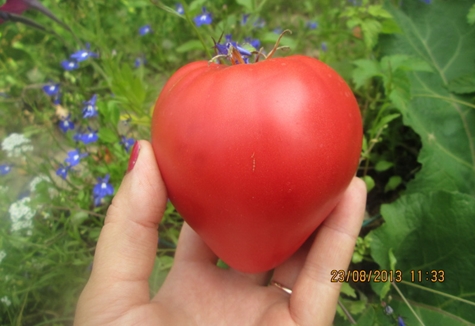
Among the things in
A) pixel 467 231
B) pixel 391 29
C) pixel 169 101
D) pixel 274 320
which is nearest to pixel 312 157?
pixel 169 101

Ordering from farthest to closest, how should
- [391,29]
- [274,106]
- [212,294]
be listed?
[391,29] < [212,294] < [274,106]

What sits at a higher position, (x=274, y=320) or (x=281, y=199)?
(x=281, y=199)

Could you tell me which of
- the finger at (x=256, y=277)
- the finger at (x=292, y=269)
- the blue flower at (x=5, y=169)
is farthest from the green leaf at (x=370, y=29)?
the blue flower at (x=5, y=169)

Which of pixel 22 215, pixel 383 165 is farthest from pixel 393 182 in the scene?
pixel 22 215

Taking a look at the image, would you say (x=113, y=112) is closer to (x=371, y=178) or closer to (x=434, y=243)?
(x=371, y=178)

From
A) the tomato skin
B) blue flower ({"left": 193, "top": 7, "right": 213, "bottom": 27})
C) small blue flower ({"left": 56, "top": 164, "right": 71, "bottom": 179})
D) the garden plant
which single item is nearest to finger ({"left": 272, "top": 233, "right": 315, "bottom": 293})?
the garden plant

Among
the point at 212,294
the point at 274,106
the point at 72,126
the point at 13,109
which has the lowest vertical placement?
the point at 13,109

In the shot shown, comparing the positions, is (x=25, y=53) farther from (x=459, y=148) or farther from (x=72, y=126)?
(x=459, y=148)
